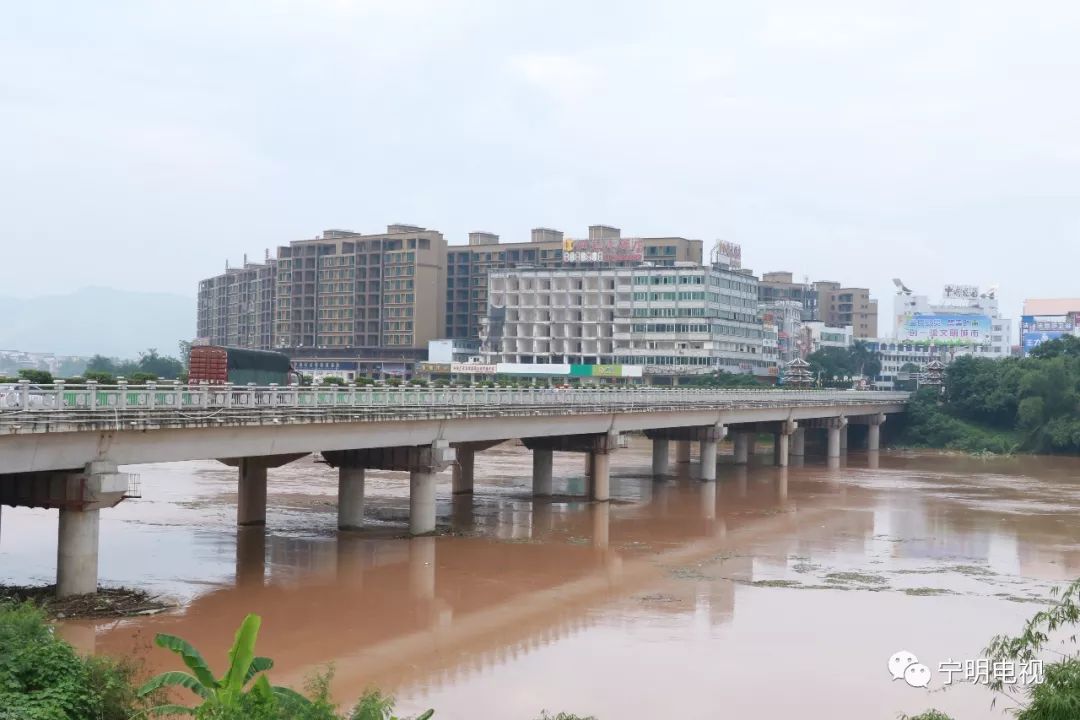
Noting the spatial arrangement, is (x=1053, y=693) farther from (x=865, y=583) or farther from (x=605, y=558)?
(x=605, y=558)

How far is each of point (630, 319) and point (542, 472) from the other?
289 ft

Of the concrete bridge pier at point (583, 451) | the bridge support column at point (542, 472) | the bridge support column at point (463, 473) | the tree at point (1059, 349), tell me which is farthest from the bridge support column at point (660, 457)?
the tree at point (1059, 349)

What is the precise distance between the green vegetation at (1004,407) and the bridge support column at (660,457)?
153ft

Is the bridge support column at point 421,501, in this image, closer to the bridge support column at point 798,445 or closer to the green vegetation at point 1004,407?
the bridge support column at point 798,445

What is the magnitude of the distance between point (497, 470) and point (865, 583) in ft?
146

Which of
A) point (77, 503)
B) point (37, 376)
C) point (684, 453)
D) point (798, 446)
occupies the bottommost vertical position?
point (798, 446)

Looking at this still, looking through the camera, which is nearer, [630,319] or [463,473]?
[463,473]

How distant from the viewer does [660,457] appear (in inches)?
3187

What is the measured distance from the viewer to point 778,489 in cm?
7556

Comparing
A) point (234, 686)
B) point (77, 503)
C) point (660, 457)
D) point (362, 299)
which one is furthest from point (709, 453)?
point (362, 299)

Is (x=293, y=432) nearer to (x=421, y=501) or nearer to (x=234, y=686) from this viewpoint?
(x=421, y=501)

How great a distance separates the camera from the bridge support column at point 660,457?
8026 cm

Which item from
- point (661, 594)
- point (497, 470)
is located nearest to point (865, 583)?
point (661, 594)

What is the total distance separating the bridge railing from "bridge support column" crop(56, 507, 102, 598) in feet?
9.37
